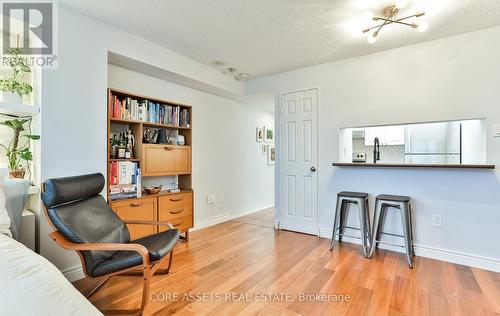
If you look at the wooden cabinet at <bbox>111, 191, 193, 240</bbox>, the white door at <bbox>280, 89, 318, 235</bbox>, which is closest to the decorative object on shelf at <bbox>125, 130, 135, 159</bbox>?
the wooden cabinet at <bbox>111, 191, 193, 240</bbox>

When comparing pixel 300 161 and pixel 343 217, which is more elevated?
pixel 300 161

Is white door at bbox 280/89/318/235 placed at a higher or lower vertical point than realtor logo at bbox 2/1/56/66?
lower

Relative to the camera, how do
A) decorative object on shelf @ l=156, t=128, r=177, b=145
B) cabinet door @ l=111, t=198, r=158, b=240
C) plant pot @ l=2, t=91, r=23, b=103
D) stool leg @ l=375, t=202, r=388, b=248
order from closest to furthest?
plant pot @ l=2, t=91, r=23, b=103 < cabinet door @ l=111, t=198, r=158, b=240 < stool leg @ l=375, t=202, r=388, b=248 < decorative object on shelf @ l=156, t=128, r=177, b=145

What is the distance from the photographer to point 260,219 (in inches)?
174

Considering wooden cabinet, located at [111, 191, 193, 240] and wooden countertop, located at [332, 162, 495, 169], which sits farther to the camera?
wooden cabinet, located at [111, 191, 193, 240]

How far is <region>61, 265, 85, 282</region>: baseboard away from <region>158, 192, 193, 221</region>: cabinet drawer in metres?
0.89

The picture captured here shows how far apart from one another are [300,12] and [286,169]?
2.14 meters

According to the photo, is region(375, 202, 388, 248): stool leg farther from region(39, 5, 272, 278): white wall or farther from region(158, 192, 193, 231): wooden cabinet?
region(39, 5, 272, 278): white wall

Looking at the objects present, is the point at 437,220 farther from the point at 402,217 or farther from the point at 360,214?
the point at 360,214

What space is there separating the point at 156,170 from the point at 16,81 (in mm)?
1446

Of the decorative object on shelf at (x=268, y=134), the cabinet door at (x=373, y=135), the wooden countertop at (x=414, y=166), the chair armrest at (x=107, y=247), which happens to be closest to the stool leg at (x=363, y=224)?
the wooden countertop at (x=414, y=166)

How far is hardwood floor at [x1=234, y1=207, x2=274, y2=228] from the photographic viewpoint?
4164 millimetres

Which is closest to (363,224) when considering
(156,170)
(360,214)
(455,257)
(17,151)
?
(360,214)

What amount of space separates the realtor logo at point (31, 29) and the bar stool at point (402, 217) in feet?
11.3
